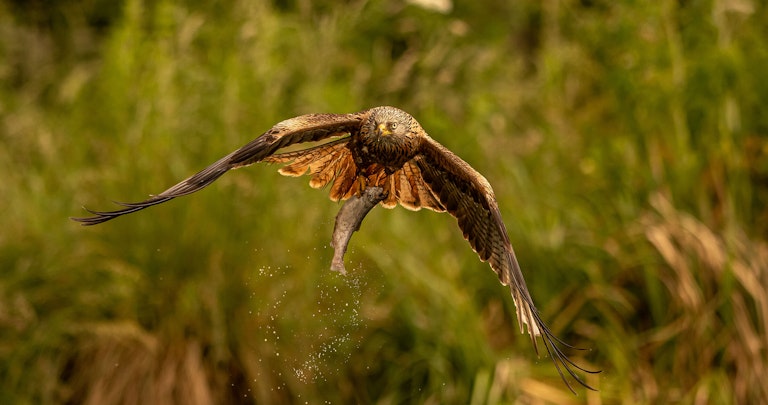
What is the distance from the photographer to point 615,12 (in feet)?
14.6

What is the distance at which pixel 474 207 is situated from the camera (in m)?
1.52

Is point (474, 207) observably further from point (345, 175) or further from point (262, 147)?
point (262, 147)

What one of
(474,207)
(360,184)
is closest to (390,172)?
(360,184)

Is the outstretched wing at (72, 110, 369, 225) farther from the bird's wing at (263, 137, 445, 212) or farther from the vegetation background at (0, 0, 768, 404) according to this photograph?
the vegetation background at (0, 0, 768, 404)

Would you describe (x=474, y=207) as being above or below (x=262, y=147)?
below

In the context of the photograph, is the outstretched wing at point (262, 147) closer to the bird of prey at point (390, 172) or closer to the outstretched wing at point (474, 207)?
the bird of prey at point (390, 172)

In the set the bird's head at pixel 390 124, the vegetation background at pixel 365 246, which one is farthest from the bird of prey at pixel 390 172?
the vegetation background at pixel 365 246

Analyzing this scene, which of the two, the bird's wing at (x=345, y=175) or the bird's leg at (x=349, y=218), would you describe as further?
the bird's wing at (x=345, y=175)

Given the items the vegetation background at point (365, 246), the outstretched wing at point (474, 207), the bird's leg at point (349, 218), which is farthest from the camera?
the vegetation background at point (365, 246)

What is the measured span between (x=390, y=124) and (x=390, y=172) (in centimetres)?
12

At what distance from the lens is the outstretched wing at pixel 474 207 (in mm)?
1397

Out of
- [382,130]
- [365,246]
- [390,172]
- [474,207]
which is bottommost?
[365,246]

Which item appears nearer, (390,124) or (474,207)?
(390,124)

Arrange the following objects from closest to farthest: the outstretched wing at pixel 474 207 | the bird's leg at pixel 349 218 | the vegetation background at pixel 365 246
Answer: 1. the bird's leg at pixel 349 218
2. the outstretched wing at pixel 474 207
3. the vegetation background at pixel 365 246
